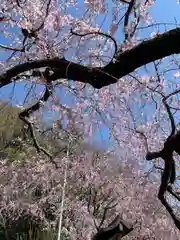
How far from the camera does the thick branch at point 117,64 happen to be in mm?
2336

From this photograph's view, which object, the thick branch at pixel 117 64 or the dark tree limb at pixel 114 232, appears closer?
the thick branch at pixel 117 64

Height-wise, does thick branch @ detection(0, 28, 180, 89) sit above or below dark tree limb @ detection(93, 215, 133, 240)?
above

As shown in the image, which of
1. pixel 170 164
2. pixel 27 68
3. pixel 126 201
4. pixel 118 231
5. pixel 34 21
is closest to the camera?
pixel 27 68

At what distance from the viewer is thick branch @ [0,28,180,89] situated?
234 cm

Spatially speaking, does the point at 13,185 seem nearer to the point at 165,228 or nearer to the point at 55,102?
the point at 165,228

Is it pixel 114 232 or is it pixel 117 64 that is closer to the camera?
pixel 117 64

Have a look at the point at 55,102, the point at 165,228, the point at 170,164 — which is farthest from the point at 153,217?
the point at 170,164

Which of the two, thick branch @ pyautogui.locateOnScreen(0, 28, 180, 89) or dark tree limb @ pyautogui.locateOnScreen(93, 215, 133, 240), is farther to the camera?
dark tree limb @ pyautogui.locateOnScreen(93, 215, 133, 240)

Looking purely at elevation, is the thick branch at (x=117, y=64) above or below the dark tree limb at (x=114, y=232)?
above

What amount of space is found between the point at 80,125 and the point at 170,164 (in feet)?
7.58

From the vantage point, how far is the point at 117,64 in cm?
252

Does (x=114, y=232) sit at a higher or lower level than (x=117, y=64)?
lower

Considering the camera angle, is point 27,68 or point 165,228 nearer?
point 27,68

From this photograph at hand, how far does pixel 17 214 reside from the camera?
32.2 ft
